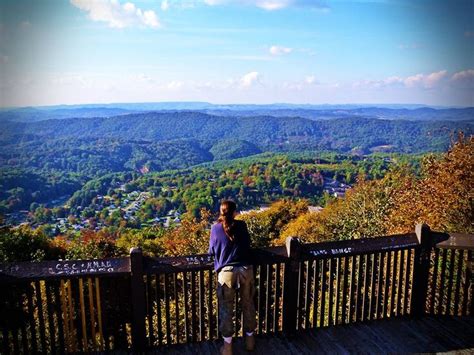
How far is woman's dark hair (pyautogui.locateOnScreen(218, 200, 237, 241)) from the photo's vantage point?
408 cm

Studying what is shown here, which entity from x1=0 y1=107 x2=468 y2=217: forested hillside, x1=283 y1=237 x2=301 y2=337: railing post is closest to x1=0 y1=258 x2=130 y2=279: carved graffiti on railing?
x1=283 y1=237 x2=301 y2=337: railing post

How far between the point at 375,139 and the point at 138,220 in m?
130

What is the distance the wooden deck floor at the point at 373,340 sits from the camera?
464 cm

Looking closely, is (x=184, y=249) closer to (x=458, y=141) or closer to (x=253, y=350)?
(x=458, y=141)

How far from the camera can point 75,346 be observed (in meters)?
4.45

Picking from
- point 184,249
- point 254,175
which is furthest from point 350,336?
point 254,175

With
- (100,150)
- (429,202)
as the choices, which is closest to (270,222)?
(429,202)

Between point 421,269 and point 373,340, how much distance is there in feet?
3.71

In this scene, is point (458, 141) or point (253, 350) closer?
point (253, 350)

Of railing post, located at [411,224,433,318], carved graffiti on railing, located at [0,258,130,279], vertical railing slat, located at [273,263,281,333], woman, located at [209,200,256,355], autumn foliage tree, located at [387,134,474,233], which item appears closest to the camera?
carved graffiti on railing, located at [0,258,130,279]

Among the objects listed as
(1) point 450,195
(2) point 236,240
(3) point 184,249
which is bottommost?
(3) point 184,249

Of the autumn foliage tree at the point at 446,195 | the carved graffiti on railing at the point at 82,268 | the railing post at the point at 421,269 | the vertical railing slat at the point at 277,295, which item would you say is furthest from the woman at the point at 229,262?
the autumn foliage tree at the point at 446,195

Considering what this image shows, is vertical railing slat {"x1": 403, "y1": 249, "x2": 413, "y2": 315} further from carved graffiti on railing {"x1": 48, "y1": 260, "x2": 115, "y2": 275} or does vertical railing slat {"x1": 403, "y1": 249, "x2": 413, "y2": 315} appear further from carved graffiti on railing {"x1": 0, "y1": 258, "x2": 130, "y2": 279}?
carved graffiti on railing {"x1": 48, "y1": 260, "x2": 115, "y2": 275}

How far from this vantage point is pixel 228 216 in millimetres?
4113
